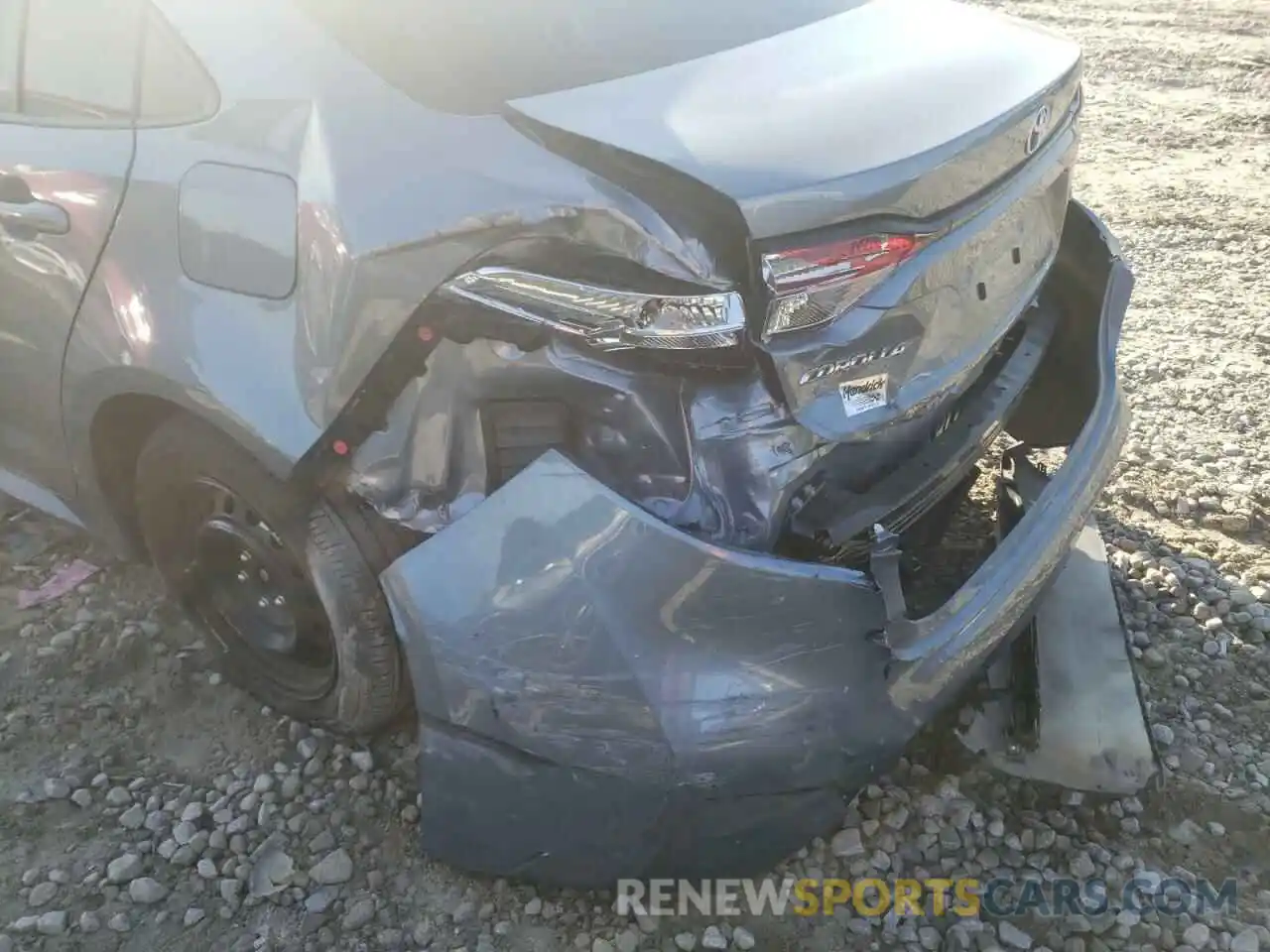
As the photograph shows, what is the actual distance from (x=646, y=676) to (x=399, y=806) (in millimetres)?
923

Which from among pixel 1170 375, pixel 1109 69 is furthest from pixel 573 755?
pixel 1109 69

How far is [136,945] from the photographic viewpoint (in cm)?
218

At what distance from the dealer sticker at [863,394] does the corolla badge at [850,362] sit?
0.09 ft

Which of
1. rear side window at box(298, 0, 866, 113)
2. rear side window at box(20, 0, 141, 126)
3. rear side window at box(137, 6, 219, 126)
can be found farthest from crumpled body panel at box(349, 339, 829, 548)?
rear side window at box(20, 0, 141, 126)

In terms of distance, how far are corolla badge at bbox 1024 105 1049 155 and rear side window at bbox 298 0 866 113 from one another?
543mm

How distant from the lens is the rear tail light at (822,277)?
1.71 meters

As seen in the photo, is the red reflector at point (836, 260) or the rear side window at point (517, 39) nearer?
the red reflector at point (836, 260)

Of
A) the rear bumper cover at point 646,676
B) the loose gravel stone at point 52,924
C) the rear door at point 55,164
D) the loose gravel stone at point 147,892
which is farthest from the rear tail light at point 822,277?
the loose gravel stone at point 52,924

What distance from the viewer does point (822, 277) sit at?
5.71 feet

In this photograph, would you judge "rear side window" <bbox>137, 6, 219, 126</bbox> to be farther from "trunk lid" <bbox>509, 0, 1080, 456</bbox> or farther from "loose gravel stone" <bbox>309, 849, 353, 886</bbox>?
"loose gravel stone" <bbox>309, 849, 353, 886</bbox>

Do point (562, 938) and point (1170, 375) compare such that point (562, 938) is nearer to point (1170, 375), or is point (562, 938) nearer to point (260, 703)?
point (260, 703)

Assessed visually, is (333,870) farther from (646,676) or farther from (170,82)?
(170,82)

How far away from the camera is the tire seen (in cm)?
220

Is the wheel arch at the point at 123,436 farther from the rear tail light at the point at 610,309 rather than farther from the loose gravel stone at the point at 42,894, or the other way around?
the loose gravel stone at the point at 42,894
